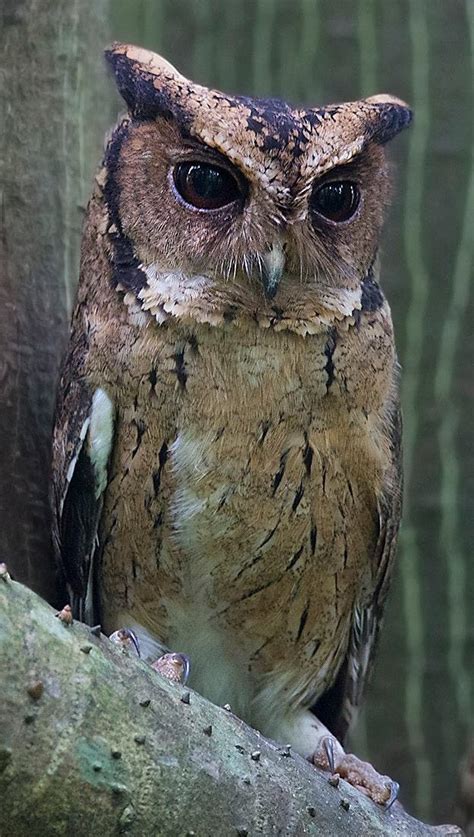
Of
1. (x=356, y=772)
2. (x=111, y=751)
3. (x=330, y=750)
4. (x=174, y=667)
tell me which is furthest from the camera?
(x=330, y=750)

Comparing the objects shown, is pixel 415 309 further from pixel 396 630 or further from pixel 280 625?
pixel 280 625

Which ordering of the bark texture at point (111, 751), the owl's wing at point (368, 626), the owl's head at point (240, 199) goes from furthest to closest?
the owl's wing at point (368, 626) < the owl's head at point (240, 199) < the bark texture at point (111, 751)

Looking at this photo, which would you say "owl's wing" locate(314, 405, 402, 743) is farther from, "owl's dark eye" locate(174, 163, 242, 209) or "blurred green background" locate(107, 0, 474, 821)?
"blurred green background" locate(107, 0, 474, 821)

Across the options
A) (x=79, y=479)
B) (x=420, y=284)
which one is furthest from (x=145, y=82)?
(x=420, y=284)

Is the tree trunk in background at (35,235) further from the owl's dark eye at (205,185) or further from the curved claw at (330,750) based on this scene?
the curved claw at (330,750)

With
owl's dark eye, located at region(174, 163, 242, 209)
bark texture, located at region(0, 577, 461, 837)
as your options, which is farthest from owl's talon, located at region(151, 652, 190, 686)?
owl's dark eye, located at region(174, 163, 242, 209)

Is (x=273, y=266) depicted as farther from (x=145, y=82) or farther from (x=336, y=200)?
(x=145, y=82)

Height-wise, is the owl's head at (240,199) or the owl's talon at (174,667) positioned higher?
the owl's head at (240,199)

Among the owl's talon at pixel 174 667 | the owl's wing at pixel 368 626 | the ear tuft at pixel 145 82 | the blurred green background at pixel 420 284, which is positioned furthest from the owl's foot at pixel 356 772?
the blurred green background at pixel 420 284
